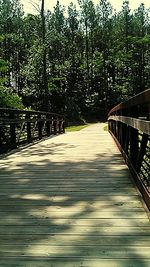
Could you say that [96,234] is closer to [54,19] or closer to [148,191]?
[148,191]

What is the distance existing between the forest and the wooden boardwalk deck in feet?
119

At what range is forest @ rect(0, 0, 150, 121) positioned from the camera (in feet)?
151

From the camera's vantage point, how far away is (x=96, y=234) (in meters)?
3.05

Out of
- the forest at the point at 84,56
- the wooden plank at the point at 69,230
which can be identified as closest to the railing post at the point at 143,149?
the wooden plank at the point at 69,230

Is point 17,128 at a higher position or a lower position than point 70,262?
higher

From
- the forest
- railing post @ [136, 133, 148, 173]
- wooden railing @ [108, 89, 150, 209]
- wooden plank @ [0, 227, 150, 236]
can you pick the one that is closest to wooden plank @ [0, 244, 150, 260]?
wooden plank @ [0, 227, 150, 236]

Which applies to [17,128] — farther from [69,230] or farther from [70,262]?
[70,262]

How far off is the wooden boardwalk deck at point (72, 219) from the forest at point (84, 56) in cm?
3615

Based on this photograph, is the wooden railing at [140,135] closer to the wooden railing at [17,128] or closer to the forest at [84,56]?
the wooden railing at [17,128]

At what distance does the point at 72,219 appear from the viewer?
3.45 metres

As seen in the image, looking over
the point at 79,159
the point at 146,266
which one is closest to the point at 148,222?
the point at 146,266

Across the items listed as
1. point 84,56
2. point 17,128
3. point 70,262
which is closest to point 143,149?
point 70,262

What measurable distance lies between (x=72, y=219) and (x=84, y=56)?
55782mm

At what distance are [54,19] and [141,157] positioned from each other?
60382 millimetres
